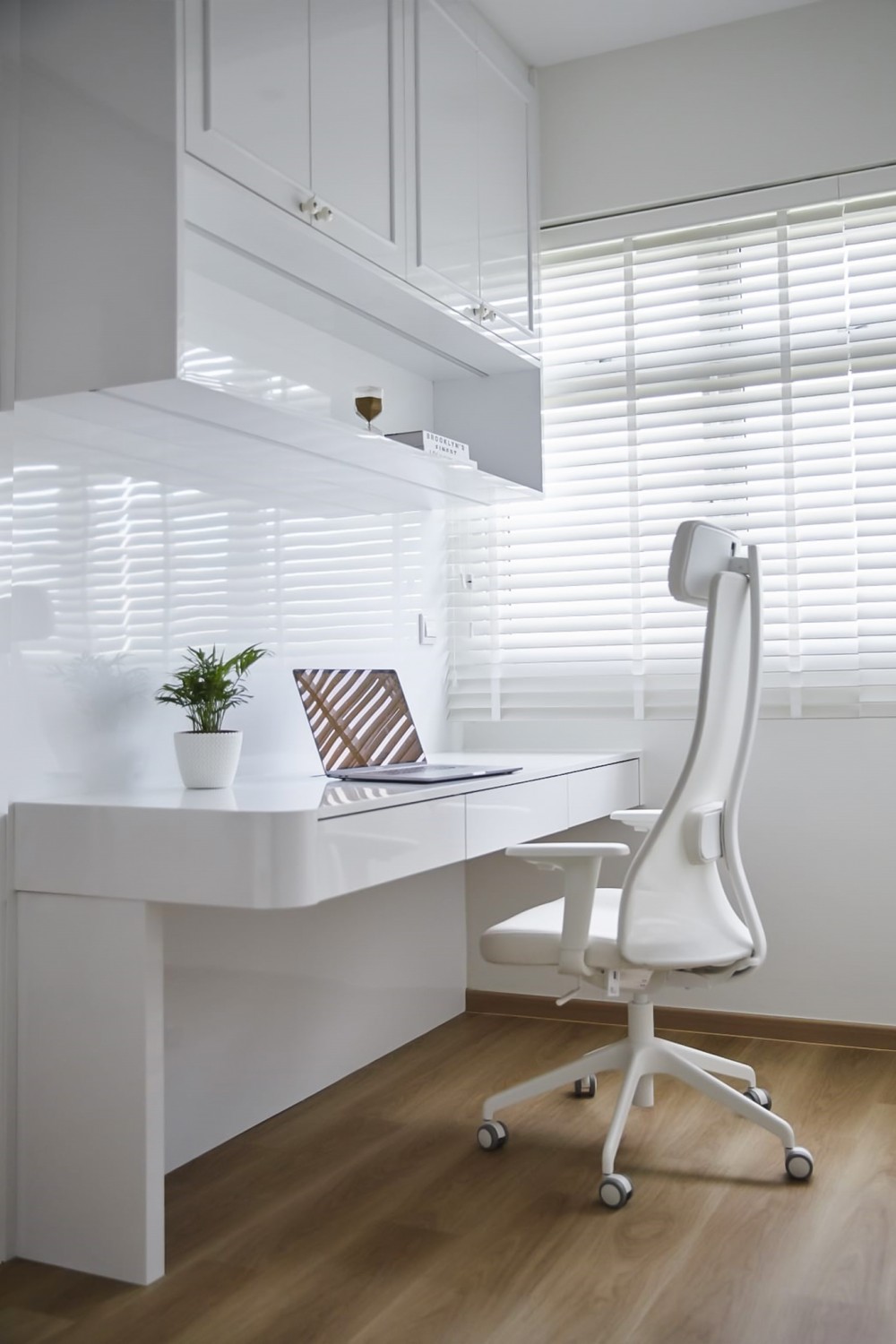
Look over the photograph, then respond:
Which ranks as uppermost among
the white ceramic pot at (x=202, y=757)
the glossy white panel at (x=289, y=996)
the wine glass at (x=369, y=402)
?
the wine glass at (x=369, y=402)

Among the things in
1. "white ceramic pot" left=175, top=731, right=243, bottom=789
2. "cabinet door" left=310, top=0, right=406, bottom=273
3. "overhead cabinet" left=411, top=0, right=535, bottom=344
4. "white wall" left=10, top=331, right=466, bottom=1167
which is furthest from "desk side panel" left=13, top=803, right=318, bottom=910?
"overhead cabinet" left=411, top=0, right=535, bottom=344

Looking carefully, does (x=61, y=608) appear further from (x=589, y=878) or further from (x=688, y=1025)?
(x=688, y=1025)

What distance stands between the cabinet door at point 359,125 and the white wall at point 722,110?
1.03 m

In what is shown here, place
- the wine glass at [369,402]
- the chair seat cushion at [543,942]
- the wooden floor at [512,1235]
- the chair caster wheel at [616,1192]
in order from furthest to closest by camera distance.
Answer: the wine glass at [369,402], the chair seat cushion at [543,942], the chair caster wheel at [616,1192], the wooden floor at [512,1235]

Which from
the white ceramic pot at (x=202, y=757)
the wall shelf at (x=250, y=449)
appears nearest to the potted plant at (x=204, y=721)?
the white ceramic pot at (x=202, y=757)

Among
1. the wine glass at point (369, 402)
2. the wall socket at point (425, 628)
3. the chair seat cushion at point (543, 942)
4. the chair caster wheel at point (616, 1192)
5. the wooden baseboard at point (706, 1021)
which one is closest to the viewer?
the chair caster wheel at point (616, 1192)

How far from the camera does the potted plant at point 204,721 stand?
7.75 feet

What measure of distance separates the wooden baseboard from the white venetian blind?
0.88 m

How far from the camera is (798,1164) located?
239cm

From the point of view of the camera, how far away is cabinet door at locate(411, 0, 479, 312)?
294 centimetres

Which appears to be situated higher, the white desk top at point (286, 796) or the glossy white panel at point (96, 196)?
the glossy white panel at point (96, 196)

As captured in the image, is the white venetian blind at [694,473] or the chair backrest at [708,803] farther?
the white venetian blind at [694,473]

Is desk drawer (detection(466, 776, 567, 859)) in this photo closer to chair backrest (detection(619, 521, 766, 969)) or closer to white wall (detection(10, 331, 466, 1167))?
chair backrest (detection(619, 521, 766, 969))

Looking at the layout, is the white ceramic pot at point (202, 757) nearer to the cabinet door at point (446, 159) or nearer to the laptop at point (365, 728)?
the laptop at point (365, 728)
